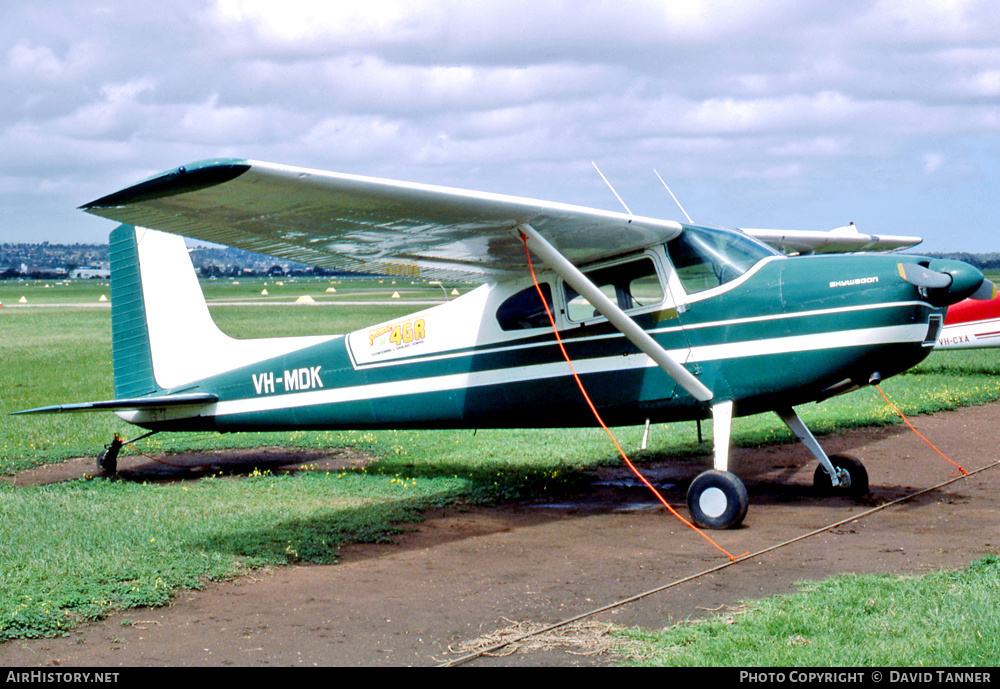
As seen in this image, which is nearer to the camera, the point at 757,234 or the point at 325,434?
the point at 757,234

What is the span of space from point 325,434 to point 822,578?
8775 mm

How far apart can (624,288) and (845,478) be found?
2837 millimetres

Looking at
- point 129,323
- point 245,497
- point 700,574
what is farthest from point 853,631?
point 129,323

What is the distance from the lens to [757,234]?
11305 millimetres

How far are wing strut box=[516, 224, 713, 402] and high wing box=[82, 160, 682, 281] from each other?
18cm

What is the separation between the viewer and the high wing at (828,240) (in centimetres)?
1171

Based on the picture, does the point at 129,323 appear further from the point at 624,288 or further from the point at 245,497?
the point at 624,288

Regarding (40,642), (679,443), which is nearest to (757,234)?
(679,443)

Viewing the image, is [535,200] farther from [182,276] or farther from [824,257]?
[182,276]

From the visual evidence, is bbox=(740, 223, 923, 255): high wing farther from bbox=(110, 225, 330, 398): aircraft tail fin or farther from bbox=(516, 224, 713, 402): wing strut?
bbox=(110, 225, 330, 398): aircraft tail fin

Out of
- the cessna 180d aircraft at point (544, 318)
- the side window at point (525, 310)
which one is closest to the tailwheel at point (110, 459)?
the cessna 180d aircraft at point (544, 318)

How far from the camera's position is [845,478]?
8.91 meters

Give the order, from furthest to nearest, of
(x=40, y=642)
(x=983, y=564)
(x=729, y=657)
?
1. (x=983, y=564)
2. (x=40, y=642)
3. (x=729, y=657)

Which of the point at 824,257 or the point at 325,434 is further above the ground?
the point at 824,257
